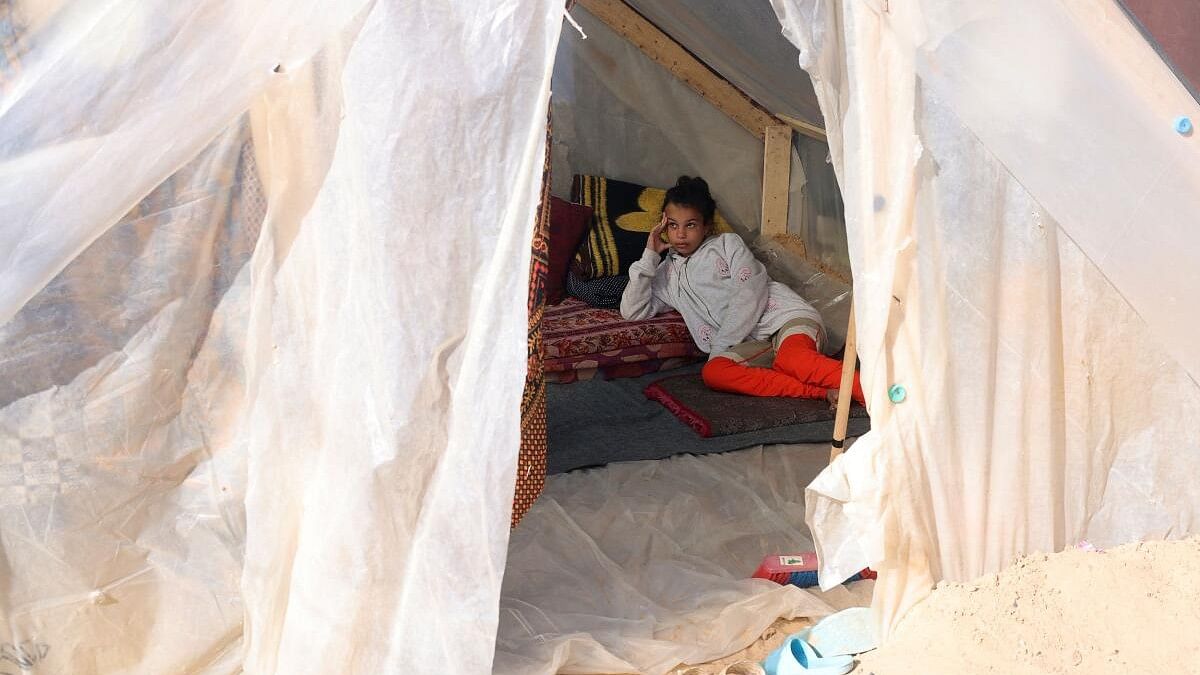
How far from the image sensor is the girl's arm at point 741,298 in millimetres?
4141

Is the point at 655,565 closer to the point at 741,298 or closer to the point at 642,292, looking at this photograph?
the point at 741,298

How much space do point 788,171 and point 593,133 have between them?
0.90 metres

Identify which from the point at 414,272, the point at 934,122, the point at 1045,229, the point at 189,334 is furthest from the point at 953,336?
the point at 189,334

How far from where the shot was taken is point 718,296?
169 inches

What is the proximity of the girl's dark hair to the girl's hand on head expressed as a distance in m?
0.10

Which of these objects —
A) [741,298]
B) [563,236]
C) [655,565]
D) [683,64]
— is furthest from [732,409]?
[683,64]

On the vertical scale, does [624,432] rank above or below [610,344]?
below

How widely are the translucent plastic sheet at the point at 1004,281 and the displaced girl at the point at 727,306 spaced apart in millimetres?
1513

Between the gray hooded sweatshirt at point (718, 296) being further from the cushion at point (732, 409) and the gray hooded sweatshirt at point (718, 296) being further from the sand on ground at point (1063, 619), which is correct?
the sand on ground at point (1063, 619)

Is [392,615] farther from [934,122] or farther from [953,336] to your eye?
[934,122]

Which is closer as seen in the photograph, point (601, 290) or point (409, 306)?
point (409, 306)

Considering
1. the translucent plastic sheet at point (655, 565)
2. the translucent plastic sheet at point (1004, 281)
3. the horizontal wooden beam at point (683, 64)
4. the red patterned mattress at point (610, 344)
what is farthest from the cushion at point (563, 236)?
A: the translucent plastic sheet at point (1004, 281)

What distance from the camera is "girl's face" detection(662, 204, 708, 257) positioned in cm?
440

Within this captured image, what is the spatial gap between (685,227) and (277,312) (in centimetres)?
264
